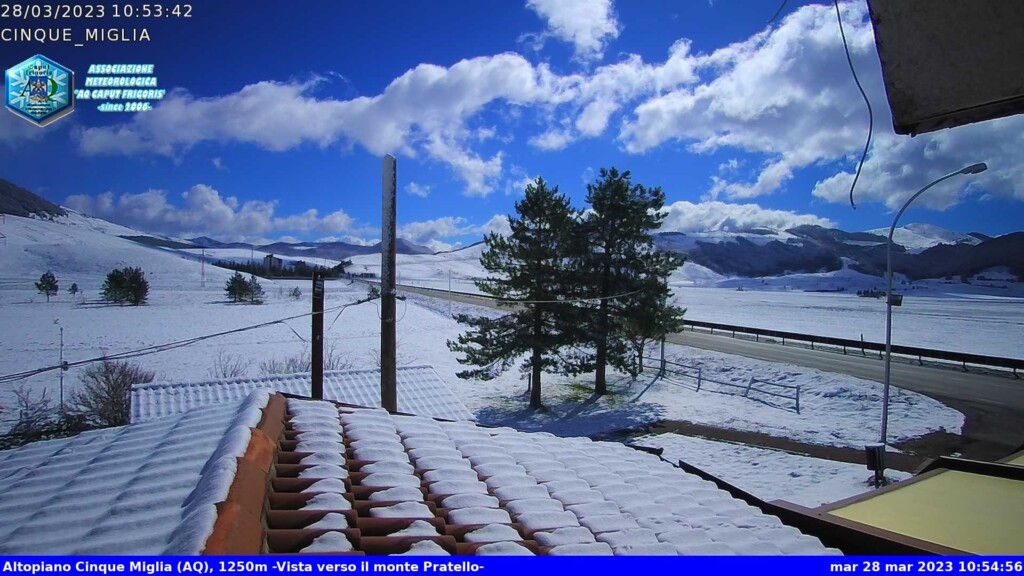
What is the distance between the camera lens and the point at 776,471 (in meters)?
12.7

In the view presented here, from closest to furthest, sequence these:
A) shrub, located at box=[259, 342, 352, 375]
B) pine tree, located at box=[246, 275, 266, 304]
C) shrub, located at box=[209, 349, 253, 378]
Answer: shrub, located at box=[209, 349, 253, 378], shrub, located at box=[259, 342, 352, 375], pine tree, located at box=[246, 275, 266, 304]

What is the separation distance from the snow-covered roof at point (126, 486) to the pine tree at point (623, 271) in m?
18.5

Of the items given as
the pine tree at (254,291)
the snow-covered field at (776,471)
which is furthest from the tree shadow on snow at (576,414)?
the pine tree at (254,291)

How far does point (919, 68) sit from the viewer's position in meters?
1.71

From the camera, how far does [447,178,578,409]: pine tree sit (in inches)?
808

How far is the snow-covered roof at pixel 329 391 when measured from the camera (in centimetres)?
1251

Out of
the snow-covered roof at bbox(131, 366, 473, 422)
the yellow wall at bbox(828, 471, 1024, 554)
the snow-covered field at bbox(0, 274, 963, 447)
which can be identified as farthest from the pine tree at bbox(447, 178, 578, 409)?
the yellow wall at bbox(828, 471, 1024, 554)

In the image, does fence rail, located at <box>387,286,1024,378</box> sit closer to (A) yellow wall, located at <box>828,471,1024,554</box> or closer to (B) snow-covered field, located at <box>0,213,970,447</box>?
(B) snow-covered field, located at <box>0,213,970,447</box>

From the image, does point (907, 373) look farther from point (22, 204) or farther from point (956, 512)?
point (22, 204)

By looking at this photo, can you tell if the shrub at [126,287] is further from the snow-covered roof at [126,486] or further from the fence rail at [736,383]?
the fence rail at [736,383]

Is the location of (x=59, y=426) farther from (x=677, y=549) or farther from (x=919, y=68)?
(x=919, y=68)

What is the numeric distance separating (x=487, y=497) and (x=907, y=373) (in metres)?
26.1

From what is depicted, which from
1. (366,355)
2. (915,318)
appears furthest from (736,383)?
(915,318)

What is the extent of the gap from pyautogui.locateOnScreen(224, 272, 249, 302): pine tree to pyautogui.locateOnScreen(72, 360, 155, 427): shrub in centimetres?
886
